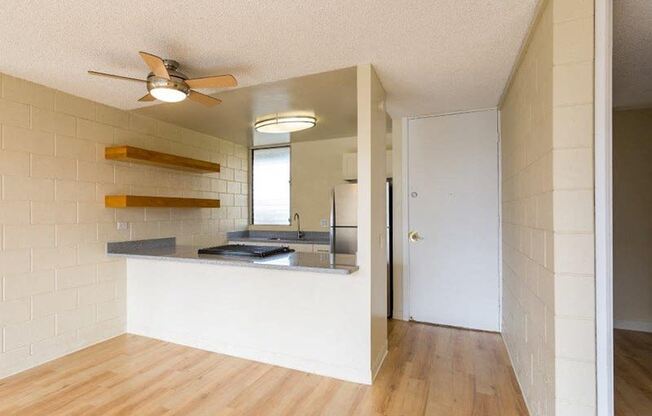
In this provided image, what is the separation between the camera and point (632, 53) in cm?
229

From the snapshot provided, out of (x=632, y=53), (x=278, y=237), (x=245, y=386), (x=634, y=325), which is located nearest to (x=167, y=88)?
(x=245, y=386)

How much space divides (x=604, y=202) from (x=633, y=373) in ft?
6.71

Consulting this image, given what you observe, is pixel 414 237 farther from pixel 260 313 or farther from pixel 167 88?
pixel 167 88


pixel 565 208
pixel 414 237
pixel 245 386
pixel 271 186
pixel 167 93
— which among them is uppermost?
pixel 167 93

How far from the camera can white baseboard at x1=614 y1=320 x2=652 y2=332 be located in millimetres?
3396

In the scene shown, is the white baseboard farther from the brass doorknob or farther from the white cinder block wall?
the white cinder block wall

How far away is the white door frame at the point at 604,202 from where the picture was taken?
1411mm

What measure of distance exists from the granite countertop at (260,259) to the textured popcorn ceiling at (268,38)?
57.6 inches

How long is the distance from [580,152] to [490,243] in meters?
2.13

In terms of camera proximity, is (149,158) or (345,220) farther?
(345,220)

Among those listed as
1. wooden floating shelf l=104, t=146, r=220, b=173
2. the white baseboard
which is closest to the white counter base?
wooden floating shelf l=104, t=146, r=220, b=173

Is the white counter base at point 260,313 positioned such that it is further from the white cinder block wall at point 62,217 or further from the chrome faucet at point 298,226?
the chrome faucet at point 298,226

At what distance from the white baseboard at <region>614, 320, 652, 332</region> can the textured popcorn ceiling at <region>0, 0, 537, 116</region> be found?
9.41 ft

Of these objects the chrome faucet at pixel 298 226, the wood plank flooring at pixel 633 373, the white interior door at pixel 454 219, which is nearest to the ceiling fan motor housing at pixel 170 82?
the white interior door at pixel 454 219
